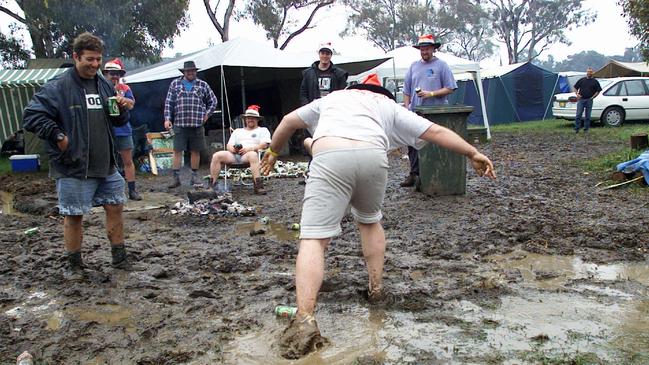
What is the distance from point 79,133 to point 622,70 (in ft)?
87.8

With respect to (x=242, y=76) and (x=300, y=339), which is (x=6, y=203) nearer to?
(x=242, y=76)

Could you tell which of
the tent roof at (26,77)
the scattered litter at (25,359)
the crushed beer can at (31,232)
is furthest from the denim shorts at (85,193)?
the tent roof at (26,77)

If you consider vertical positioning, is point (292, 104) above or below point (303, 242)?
above

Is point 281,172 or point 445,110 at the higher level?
point 445,110

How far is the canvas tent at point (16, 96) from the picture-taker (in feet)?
41.2

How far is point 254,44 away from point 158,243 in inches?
292

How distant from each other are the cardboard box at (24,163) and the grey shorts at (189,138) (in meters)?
4.98

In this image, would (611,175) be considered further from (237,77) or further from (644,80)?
(644,80)

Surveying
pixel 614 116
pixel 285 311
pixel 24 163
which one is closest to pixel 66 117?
pixel 285 311

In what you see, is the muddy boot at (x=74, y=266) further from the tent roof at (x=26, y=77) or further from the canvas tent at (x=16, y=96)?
the canvas tent at (x=16, y=96)

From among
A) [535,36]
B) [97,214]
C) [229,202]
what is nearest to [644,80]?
[229,202]

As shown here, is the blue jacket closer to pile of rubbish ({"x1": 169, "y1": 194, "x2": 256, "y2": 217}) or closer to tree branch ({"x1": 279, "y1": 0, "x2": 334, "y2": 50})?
pile of rubbish ({"x1": 169, "y1": 194, "x2": 256, "y2": 217})

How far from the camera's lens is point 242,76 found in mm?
12117

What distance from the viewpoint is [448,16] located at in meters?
49.3
